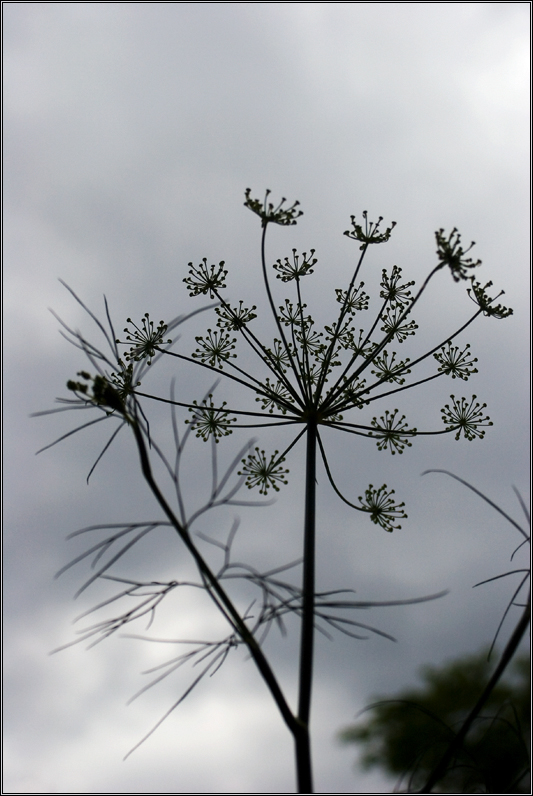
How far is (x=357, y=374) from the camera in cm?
689

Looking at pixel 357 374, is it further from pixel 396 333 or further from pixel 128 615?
pixel 128 615

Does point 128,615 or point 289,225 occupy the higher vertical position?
point 289,225

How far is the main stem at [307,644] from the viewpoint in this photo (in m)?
3.52

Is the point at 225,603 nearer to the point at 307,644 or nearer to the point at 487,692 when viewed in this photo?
the point at 307,644

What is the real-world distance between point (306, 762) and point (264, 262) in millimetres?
5309

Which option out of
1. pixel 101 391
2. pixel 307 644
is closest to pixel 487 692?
pixel 307 644

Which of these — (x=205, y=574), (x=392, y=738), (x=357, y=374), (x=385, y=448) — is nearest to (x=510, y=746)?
(x=392, y=738)

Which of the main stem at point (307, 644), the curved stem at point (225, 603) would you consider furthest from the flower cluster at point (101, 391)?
→ the main stem at point (307, 644)

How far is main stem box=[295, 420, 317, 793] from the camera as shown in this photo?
11.6ft

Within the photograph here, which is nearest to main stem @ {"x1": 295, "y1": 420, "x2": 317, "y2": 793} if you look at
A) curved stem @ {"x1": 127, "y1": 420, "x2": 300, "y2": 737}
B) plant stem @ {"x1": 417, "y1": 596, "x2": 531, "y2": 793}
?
curved stem @ {"x1": 127, "y1": 420, "x2": 300, "y2": 737}

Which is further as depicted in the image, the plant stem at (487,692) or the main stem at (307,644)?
the plant stem at (487,692)

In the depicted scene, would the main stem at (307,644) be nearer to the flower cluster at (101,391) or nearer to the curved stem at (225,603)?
the curved stem at (225,603)

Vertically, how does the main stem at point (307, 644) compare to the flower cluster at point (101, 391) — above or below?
below

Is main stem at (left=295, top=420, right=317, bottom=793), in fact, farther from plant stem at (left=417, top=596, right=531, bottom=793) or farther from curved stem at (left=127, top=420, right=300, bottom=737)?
plant stem at (left=417, top=596, right=531, bottom=793)
